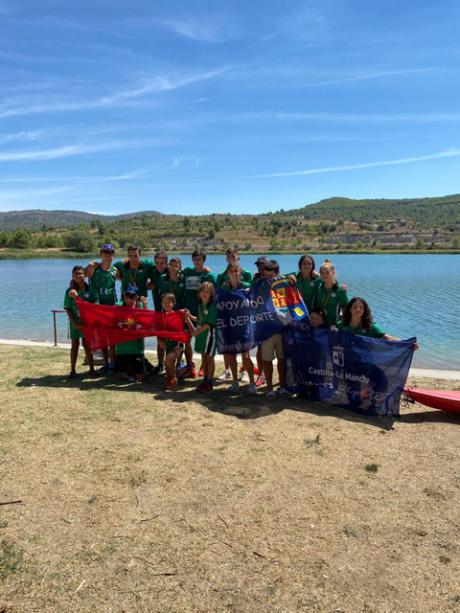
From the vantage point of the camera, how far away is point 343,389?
22.4 feet

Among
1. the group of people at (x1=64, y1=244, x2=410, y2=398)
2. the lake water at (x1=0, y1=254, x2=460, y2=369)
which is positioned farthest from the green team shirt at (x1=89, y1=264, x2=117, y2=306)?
the lake water at (x1=0, y1=254, x2=460, y2=369)

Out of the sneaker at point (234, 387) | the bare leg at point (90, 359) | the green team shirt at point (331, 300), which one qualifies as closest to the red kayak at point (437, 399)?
the green team shirt at point (331, 300)

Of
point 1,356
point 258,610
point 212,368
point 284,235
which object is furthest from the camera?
point 284,235

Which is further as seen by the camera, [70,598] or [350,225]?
[350,225]

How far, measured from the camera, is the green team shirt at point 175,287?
8.35 meters

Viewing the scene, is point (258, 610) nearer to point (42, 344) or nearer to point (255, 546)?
point (255, 546)

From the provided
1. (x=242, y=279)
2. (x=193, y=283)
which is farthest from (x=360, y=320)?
(x=193, y=283)

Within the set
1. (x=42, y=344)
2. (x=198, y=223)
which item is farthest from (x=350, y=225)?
(x=42, y=344)

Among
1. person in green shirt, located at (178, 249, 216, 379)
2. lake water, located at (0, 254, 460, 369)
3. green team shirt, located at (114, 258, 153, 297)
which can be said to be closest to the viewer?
person in green shirt, located at (178, 249, 216, 379)

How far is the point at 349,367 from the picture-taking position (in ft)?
22.1

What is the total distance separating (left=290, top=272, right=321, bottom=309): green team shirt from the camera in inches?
291

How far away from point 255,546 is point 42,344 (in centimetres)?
969

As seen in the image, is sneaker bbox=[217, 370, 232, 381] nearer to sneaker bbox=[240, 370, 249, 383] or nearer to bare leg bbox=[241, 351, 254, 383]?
sneaker bbox=[240, 370, 249, 383]

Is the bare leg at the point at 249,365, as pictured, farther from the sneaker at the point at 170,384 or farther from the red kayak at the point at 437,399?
the red kayak at the point at 437,399
